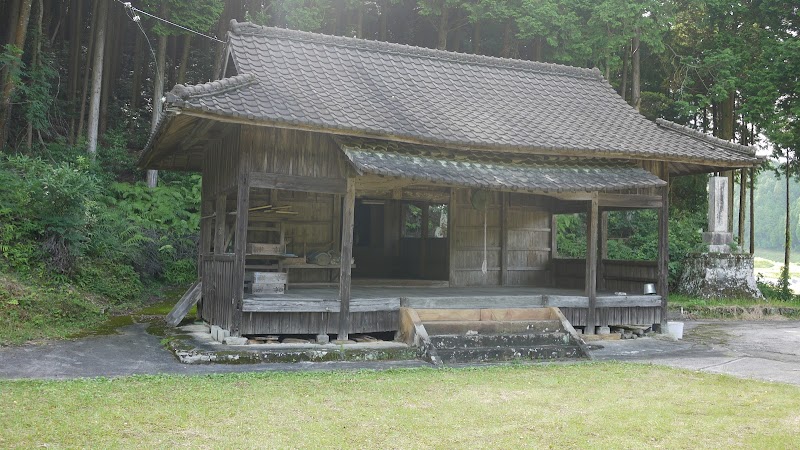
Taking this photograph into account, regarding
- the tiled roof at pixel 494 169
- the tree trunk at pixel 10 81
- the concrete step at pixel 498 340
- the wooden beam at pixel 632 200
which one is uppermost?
the tree trunk at pixel 10 81

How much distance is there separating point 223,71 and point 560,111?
21.7 ft

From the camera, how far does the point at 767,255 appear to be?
Result: 245 feet

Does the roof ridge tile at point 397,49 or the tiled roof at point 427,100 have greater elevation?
the roof ridge tile at point 397,49

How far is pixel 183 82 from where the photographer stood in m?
24.2

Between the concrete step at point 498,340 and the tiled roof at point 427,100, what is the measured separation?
295 centimetres

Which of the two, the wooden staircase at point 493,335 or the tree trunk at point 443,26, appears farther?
the tree trunk at point 443,26

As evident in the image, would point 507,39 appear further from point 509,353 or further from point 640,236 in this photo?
point 509,353

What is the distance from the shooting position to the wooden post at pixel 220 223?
11.5m

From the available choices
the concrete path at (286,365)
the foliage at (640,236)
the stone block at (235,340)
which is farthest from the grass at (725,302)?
the stone block at (235,340)

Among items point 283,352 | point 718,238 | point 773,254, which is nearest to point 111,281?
point 283,352

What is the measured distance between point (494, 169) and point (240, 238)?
424 cm

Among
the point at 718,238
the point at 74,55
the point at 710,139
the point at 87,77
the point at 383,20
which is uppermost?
the point at 383,20

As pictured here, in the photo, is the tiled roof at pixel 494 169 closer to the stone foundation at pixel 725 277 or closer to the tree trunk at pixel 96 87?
the stone foundation at pixel 725 277

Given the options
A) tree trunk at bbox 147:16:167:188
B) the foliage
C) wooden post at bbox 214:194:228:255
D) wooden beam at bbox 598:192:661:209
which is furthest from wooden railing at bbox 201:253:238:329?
the foliage
